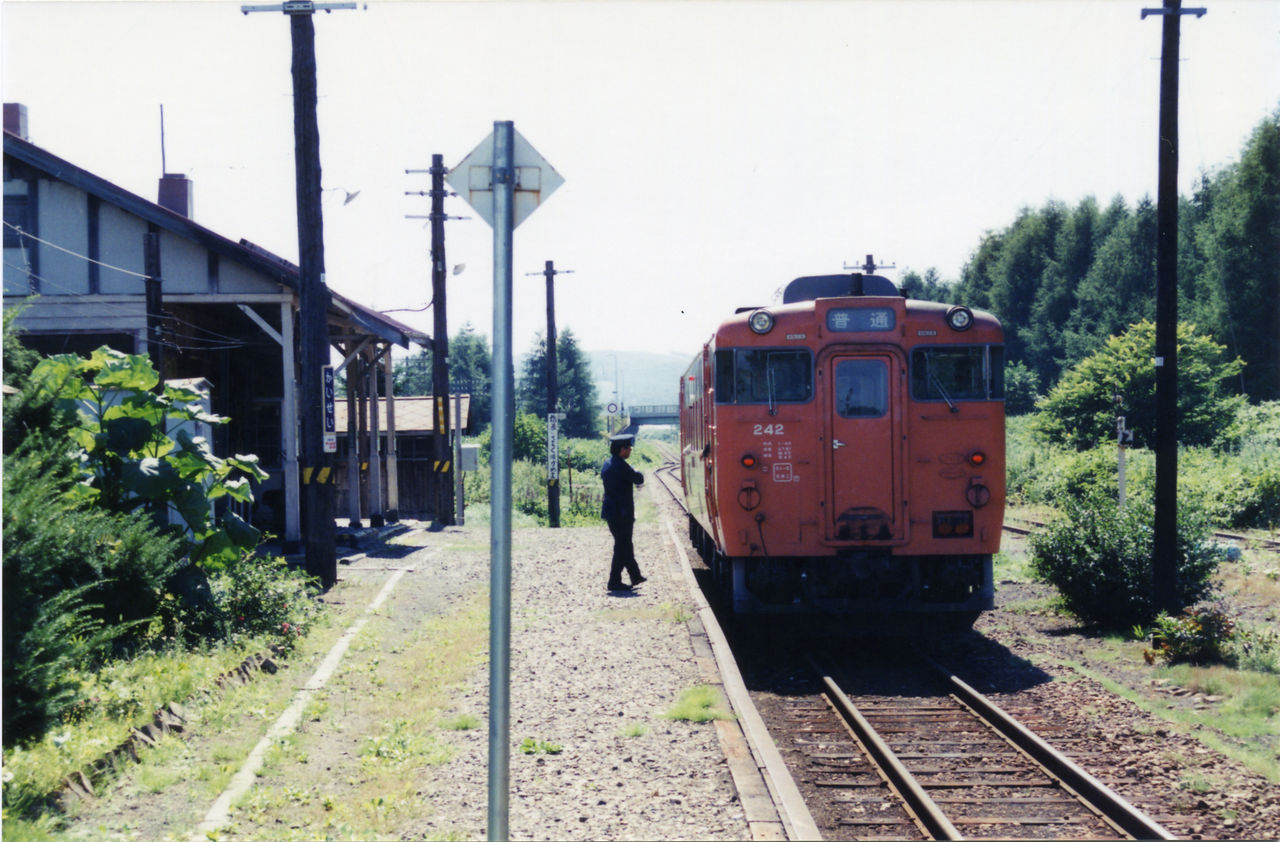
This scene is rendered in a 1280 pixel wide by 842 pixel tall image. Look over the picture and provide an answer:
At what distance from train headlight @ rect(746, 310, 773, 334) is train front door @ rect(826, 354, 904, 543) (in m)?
0.69

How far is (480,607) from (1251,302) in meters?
45.8

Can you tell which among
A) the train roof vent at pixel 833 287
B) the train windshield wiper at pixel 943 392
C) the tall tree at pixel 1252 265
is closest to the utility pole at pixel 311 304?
the train roof vent at pixel 833 287

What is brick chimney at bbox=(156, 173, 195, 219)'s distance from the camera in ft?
75.2

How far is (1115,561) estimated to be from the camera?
453 inches

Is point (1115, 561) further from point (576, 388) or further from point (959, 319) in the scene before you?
point (576, 388)

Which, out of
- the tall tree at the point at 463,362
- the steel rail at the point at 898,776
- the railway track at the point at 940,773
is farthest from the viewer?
the tall tree at the point at 463,362

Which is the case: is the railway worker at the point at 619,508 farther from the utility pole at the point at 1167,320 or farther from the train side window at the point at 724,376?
the utility pole at the point at 1167,320

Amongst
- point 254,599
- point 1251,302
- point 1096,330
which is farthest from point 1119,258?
point 254,599

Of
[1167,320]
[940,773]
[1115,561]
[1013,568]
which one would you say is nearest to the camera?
[940,773]

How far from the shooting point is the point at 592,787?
600cm

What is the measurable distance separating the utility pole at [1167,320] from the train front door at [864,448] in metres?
3.24

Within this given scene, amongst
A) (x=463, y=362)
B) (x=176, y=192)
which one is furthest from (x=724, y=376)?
(x=463, y=362)

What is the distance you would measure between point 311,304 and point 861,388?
285 inches

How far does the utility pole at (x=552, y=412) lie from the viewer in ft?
93.7
